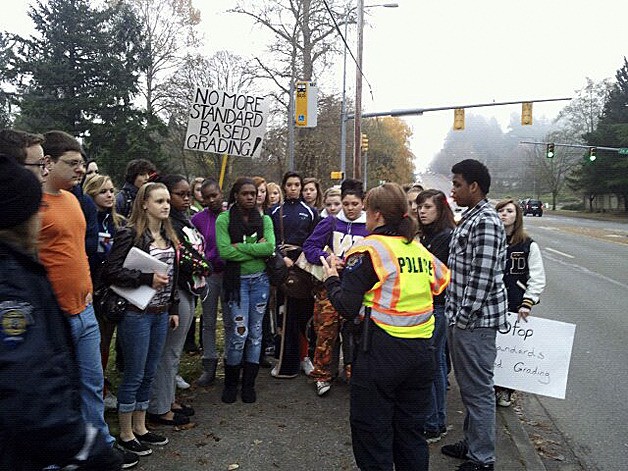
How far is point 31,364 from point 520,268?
13.8 feet

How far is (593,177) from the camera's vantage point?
5538cm

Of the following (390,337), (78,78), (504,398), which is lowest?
(504,398)

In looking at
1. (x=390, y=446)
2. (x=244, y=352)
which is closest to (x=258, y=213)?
(x=244, y=352)

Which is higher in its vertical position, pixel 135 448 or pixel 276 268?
pixel 276 268

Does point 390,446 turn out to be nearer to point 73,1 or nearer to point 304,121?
point 304,121

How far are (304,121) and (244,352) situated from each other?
41.2 ft

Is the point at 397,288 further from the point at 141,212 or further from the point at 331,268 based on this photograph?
the point at 141,212

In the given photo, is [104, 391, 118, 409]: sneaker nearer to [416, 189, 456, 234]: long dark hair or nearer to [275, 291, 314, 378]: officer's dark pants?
[275, 291, 314, 378]: officer's dark pants

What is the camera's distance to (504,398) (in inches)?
204

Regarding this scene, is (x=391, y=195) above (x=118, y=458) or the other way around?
above

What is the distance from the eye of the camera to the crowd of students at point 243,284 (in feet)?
10.0

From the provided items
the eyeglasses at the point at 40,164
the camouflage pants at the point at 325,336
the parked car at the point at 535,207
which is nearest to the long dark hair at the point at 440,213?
the camouflage pants at the point at 325,336

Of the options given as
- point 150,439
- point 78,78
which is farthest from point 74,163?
point 78,78

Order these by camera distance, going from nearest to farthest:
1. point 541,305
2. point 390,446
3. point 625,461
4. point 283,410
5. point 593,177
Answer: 1. point 390,446
2. point 625,461
3. point 283,410
4. point 541,305
5. point 593,177
